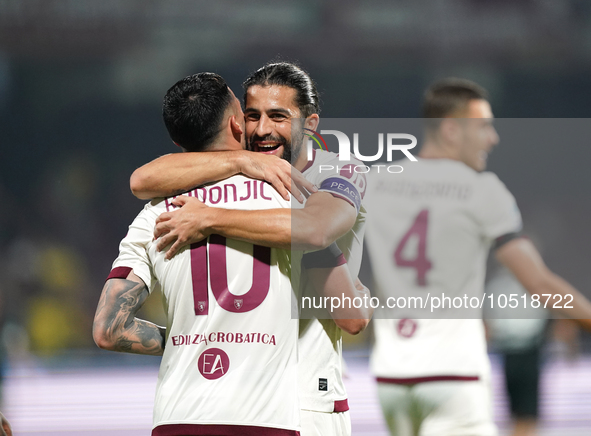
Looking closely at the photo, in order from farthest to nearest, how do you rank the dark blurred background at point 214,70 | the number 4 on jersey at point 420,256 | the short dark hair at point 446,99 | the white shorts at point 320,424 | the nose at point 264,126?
the dark blurred background at point 214,70 < the short dark hair at point 446,99 < the number 4 on jersey at point 420,256 < the nose at point 264,126 < the white shorts at point 320,424

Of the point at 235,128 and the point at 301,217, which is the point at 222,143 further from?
the point at 301,217

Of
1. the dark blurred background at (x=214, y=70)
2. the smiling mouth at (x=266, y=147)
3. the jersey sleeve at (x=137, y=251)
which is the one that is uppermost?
the dark blurred background at (x=214, y=70)

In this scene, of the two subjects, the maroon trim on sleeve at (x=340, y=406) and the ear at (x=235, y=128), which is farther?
the maroon trim on sleeve at (x=340, y=406)

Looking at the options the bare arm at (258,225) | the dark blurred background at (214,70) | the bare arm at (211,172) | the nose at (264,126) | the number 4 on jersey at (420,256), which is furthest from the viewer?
the dark blurred background at (214,70)

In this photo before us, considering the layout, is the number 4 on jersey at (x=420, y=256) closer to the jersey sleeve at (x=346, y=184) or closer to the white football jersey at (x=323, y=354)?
the white football jersey at (x=323, y=354)

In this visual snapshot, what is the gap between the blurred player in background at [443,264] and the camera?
8.68ft

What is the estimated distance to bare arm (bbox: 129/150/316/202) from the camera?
2096 millimetres

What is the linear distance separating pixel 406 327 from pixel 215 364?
1049 mm

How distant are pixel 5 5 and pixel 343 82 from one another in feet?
26.6

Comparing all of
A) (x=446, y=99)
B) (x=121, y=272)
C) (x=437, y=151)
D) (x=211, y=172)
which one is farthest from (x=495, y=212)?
(x=121, y=272)

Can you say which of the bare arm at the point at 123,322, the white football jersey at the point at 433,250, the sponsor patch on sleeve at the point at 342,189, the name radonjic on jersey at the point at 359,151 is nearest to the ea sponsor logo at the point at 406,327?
the white football jersey at the point at 433,250

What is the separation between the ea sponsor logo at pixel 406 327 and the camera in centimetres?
275

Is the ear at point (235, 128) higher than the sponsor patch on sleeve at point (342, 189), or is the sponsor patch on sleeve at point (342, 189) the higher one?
the ear at point (235, 128)

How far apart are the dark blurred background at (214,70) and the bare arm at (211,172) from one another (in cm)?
1086
